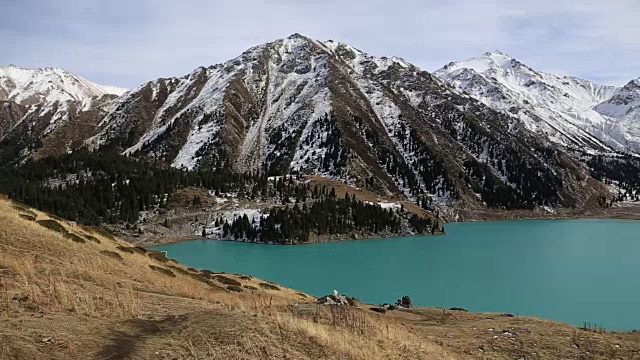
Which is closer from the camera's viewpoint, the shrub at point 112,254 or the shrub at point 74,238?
the shrub at point 74,238

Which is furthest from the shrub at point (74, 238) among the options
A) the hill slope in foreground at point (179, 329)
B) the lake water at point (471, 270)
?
the lake water at point (471, 270)

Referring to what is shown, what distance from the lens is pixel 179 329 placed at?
40.3 ft


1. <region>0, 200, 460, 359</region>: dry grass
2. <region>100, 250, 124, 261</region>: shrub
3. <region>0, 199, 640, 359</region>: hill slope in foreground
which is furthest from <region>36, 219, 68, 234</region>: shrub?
<region>0, 200, 460, 359</region>: dry grass

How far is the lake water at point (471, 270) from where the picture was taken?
204ft

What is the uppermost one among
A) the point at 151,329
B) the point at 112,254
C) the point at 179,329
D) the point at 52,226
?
the point at 52,226

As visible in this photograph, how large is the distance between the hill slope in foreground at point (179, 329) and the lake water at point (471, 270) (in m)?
38.0

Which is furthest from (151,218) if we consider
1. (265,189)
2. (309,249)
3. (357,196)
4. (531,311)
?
(531,311)

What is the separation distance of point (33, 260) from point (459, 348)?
17410 mm

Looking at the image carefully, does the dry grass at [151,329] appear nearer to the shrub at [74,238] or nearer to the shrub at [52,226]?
the shrub at [74,238]

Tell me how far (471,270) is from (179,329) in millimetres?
82983

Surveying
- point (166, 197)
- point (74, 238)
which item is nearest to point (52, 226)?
point (74, 238)

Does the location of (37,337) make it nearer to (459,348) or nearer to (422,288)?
(459,348)

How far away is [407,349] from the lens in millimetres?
14555

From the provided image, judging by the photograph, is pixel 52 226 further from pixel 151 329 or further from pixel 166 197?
pixel 166 197
